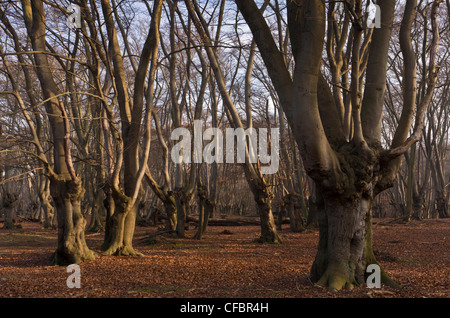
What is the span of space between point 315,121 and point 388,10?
2.14 metres

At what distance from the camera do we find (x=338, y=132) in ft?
17.6

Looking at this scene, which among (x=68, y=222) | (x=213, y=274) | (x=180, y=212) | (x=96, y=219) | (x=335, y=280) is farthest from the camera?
(x=96, y=219)

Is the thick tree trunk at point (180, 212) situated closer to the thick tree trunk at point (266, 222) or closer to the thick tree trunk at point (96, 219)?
the thick tree trunk at point (266, 222)

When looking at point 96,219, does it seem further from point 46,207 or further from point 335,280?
point 335,280

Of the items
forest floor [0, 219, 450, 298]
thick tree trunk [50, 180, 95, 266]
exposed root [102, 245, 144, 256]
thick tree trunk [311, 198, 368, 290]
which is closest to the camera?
forest floor [0, 219, 450, 298]

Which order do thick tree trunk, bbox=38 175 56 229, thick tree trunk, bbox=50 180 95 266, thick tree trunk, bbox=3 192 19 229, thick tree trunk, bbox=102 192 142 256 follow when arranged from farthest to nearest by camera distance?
thick tree trunk, bbox=38 175 56 229 < thick tree trunk, bbox=3 192 19 229 < thick tree trunk, bbox=102 192 142 256 < thick tree trunk, bbox=50 180 95 266

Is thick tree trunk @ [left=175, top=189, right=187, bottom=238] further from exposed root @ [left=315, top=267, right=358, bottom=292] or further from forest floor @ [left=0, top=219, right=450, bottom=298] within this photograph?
exposed root @ [left=315, top=267, right=358, bottom=292]

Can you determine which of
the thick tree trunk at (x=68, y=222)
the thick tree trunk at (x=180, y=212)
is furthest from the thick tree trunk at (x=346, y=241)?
the thick tree trunk at (x=180, y=212)

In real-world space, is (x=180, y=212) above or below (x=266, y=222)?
above

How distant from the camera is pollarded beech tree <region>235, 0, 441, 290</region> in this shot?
4.63 metres

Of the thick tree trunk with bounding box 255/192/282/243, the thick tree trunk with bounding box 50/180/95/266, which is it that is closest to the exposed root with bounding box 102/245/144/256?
the thick tree trunk with bounding box 50/180/95/266

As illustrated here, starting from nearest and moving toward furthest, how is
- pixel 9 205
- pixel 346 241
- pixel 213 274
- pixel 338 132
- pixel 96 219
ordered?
pixel 346 241, pixel 338 132, pixel 213 274, pixel 96 219, pixel 9 205

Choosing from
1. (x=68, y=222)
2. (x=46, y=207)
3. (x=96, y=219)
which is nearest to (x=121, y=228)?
(x=68, y=222)

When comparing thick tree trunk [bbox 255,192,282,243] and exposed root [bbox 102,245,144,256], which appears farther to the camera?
thick tree trunk [bbox 255,192,282,243]
